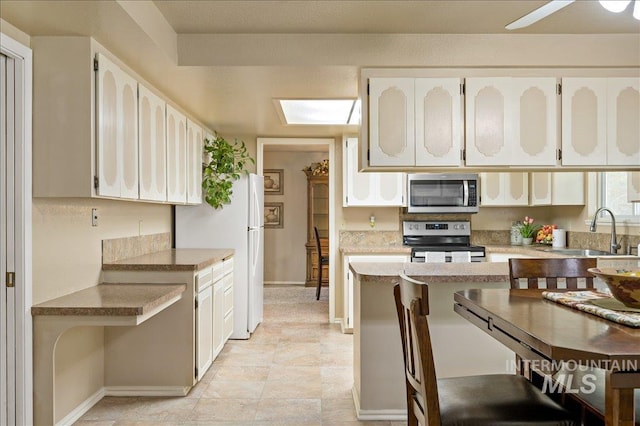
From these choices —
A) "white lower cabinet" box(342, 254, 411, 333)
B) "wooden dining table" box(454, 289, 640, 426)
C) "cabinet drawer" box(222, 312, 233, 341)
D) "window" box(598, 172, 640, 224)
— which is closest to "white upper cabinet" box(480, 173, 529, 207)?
"window" box(598, 172, 640, 224)

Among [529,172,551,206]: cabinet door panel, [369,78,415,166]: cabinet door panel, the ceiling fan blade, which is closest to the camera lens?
the ceiling fan blade

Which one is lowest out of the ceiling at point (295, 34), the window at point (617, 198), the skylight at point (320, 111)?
the window at point (617, 198)

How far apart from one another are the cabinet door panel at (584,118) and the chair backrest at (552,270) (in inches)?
40.3

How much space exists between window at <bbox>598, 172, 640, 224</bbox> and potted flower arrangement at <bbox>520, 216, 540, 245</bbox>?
0.85 metres

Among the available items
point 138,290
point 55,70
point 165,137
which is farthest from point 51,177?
point 165,137

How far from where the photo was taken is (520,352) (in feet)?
5.17

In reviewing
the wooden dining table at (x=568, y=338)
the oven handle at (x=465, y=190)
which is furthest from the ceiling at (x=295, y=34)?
the oven handle at (x=465, y=190)

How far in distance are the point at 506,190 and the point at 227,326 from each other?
128 inches

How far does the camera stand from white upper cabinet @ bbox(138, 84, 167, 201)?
131 inches

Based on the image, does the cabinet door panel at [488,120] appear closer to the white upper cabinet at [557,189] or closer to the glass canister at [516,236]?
the white upper cabinet at [557,189]

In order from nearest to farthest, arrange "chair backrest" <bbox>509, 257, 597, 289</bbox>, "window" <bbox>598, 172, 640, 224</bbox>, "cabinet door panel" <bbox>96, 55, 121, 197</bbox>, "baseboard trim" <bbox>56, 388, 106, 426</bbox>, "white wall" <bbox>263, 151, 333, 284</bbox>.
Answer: "chair backrest" <bbox>509, 257, 597, 289</bbox> < "cabinet door panel" <bbox>96, 55, 121, 197</bbox> < "baseboard trim" <bbox>56, 388, 106, 426</bbox> < "window" <bbox>598, 172, 640, 224</bbox> < "white wall" <bbox>263, 151, 333, 284</bbox>

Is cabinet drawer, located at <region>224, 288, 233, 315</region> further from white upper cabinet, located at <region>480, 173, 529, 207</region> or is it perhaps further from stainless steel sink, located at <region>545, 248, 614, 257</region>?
stainless steel sink, located at <region>545, 248, 614, 257</region>

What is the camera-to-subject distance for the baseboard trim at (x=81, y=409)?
2954mm

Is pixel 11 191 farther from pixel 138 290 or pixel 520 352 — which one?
pixel 520 352
